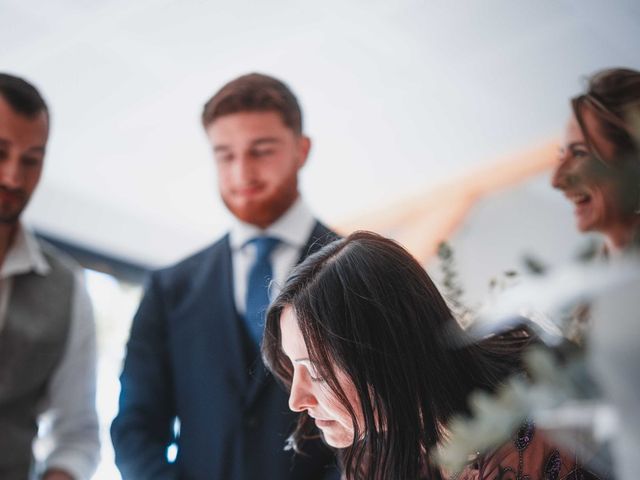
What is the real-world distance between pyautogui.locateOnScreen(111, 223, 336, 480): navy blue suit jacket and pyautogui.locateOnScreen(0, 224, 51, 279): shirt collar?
0.88 ft

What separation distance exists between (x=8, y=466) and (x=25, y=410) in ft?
0.36

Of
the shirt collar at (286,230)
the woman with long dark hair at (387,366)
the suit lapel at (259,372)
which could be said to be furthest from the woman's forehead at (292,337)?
the shirt collar at (286,230)

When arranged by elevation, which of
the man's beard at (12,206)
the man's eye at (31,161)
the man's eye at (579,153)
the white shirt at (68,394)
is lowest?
the white shirt at (68,394)

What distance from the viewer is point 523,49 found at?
10.5 feet

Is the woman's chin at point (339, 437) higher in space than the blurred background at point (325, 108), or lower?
lower

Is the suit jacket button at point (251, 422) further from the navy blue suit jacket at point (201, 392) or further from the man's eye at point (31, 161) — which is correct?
the man's eye at point (31, 161)

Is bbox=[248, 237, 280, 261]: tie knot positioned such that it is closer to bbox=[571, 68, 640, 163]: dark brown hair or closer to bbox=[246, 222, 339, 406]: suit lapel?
bbox=[246, 222, 339, 406]: suit lapel

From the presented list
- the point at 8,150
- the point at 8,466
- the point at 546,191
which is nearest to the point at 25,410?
the point at 8,466

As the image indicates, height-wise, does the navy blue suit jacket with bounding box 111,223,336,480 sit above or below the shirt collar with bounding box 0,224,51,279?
below

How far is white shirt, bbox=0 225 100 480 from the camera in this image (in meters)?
1.72

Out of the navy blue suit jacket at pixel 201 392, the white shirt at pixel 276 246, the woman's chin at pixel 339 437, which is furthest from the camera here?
the white shirt at pixel 276 246

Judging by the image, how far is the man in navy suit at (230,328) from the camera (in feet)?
4.86

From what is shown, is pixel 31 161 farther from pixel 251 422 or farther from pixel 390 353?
pixel 390 353

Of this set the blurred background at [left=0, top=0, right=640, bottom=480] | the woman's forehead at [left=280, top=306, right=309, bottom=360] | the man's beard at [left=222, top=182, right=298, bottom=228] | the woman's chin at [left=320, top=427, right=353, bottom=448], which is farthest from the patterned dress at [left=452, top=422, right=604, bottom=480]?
the blurred background at [left=0, top=0, right=640, bottom=480]
